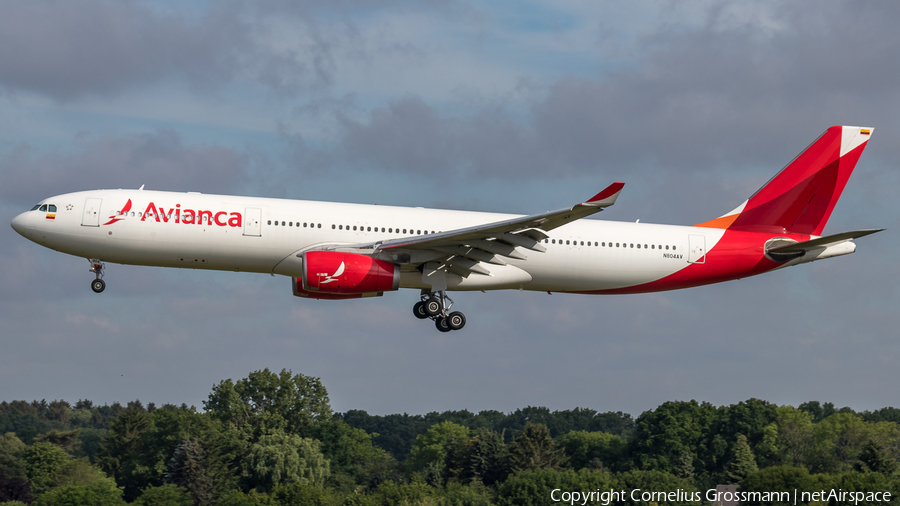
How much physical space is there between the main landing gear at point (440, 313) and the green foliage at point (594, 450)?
10446 cm

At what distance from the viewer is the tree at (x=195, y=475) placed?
106 m

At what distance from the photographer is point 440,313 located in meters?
38.7

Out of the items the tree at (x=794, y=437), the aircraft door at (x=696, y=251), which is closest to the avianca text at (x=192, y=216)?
the aircraft door at (x=696, y=251)

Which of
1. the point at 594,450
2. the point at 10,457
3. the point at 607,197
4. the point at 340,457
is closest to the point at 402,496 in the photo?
the point at 340,457

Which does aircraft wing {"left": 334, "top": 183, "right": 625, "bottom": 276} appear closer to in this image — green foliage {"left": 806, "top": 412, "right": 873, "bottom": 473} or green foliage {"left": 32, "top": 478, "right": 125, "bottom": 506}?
green foliage {"left": 32, "top": 478, "right": 125, "bottom": 506}

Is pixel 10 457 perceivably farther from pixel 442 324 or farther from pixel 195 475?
pixel 442 324

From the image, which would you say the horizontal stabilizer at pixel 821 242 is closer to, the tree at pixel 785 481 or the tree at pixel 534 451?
the tree at pixel 785 481

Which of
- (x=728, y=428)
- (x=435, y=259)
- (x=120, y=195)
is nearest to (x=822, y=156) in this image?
(x=435, y=259)

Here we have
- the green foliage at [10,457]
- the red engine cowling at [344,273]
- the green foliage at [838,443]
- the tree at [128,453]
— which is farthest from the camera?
the green foliage at [838,443]

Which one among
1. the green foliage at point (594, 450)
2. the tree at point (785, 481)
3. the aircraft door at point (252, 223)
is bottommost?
the tree at point (785, 481)

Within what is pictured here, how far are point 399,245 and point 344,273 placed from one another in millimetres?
2405

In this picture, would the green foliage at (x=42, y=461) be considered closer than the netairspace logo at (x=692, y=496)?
No

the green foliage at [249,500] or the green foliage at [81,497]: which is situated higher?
the green foliage at [81,497]

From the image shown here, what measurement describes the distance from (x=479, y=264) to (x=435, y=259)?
2102 mm
